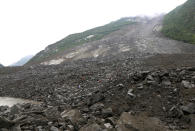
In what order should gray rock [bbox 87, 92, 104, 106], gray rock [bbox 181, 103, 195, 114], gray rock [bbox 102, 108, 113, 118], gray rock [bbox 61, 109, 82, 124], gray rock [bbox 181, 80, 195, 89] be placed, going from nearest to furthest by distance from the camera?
gray rock [bbox 181, 103, 195, 114], gray rock [bbox 61, 109, 82, 124], gray rock [bbox 102, 108, 113, 118], gray rock [bbox 181, 80, 195, 89], gray rock [bbox 87, 92, 104, 106]

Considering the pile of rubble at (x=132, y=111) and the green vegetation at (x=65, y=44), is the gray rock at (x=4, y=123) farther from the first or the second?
the green vegetation at (x=65, y=44)

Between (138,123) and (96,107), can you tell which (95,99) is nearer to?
(96,107)

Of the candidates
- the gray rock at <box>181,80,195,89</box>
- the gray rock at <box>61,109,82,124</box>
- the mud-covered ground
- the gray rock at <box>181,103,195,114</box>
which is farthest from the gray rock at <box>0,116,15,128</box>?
the gray rock at <box>181,80,195,89</box>

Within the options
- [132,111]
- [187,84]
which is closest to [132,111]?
[132,111]

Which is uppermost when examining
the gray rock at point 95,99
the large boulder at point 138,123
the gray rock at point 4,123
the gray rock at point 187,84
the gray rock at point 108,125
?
the gray rock at point 4,123

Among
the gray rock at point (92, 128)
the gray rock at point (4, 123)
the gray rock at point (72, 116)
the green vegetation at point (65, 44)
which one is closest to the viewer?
the gray rock at point (4, 123)

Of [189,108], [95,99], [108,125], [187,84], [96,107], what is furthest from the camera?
[95,99]

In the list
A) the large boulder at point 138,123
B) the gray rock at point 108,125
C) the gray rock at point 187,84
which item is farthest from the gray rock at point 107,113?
the gray rock at point 187,84

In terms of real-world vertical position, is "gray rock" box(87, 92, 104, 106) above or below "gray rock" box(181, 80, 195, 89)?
below

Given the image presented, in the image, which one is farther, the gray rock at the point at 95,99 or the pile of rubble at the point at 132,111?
the gray rock at the point at 95,99

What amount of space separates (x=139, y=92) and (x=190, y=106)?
2.79m

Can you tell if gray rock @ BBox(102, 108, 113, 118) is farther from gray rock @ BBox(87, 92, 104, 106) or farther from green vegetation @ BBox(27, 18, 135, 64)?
green vegetation @ BBox(27, 18, 135, 64)

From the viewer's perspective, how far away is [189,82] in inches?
420

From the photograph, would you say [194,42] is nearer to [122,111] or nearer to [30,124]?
[122,111]
